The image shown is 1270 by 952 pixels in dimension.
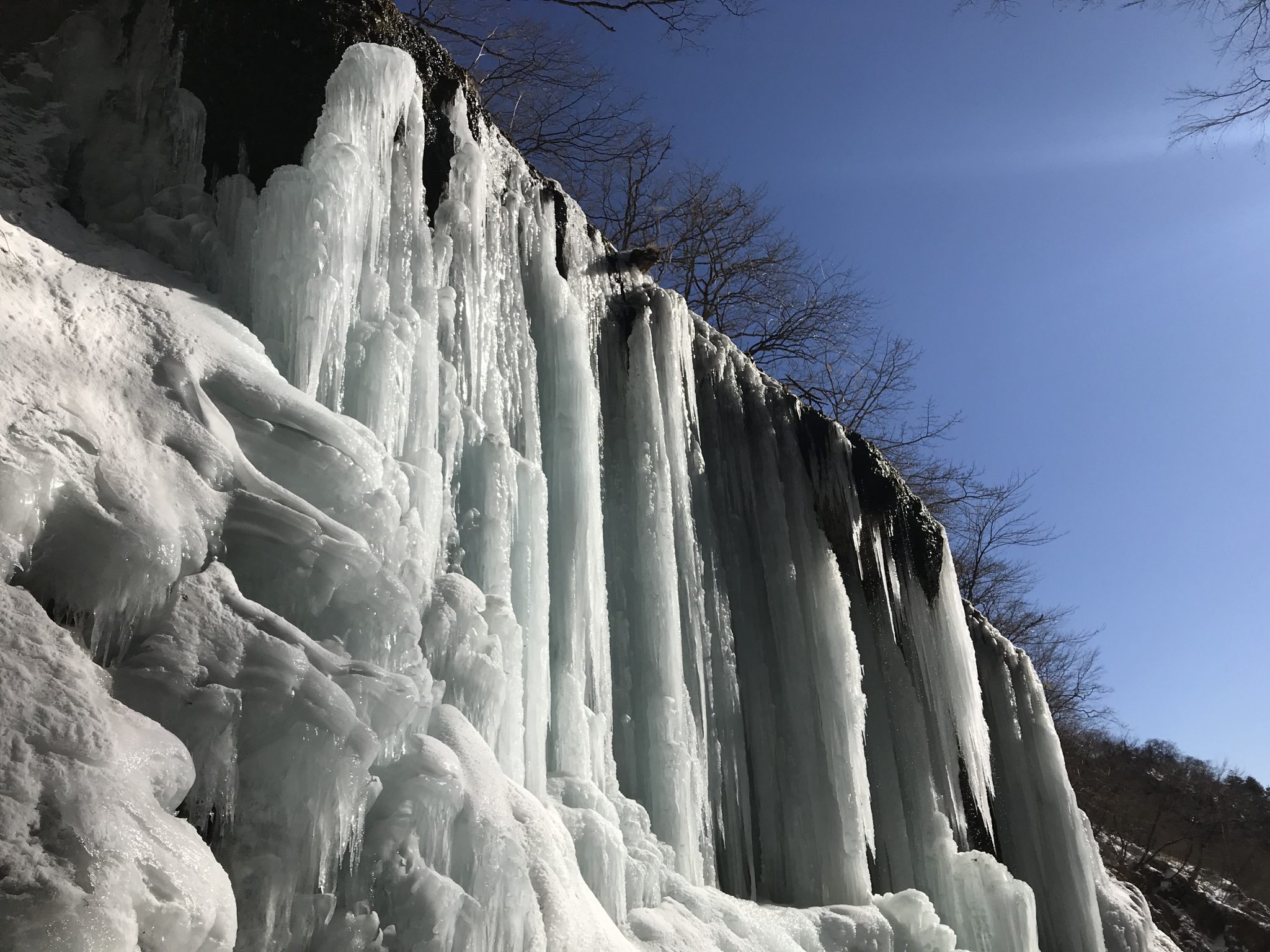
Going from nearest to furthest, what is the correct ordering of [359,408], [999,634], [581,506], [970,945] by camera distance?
[359,408], [581,506], [970,945], [999,634]

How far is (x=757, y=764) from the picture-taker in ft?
20.0

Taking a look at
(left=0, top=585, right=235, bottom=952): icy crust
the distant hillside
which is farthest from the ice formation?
the distant hillside

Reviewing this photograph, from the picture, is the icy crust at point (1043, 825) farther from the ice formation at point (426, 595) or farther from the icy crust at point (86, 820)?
the icy crust at point (86, 820)

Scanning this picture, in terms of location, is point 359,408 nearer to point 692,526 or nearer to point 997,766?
point 692,526

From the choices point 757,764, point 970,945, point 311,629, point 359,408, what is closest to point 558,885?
point 311,629

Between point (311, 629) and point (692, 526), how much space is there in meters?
3.49

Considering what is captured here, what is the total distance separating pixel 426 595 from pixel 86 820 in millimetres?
1551

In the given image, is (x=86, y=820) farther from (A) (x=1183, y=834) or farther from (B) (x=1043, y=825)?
(A) (x=1183, y=834)

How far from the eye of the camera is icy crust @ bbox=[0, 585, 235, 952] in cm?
187

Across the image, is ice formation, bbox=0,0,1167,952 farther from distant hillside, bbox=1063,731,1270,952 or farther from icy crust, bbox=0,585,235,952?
distant hillside, bbox=1063,731,1270,952

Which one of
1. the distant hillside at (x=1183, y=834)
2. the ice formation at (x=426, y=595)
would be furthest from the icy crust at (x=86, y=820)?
the distant hillside at (x=1183, y=834)

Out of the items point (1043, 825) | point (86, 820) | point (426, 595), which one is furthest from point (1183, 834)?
point (86, 820)

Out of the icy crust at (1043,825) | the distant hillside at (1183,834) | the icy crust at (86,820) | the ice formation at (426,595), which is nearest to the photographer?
the icy crust at (86,820)

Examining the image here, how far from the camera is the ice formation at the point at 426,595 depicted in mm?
2477
